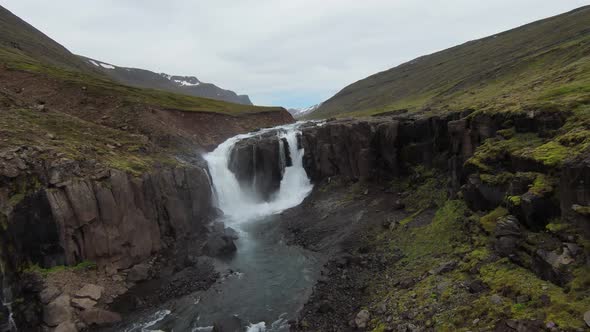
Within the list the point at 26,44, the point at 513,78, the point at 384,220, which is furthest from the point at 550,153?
the point at 26,44

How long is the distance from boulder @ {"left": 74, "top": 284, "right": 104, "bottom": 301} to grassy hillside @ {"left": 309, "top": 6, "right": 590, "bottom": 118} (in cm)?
3480

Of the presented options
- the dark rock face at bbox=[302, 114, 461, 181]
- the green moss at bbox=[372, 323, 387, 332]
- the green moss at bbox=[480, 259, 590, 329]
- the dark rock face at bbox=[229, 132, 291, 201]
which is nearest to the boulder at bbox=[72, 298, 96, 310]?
the green moss at bbox=[372, 323, 387, 332]

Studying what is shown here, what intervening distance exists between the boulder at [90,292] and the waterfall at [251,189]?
71.0ft

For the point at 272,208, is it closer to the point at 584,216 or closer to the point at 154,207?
the point at 154,207

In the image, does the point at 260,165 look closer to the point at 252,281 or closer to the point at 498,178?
the point at 252,281

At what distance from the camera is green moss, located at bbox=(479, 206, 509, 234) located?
22.4m

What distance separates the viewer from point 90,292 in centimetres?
2628

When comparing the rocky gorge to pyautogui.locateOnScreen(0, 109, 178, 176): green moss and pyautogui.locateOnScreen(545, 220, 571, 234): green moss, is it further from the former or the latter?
pyautogui.locateOnScreen(0, 109, 178, 176): green moss

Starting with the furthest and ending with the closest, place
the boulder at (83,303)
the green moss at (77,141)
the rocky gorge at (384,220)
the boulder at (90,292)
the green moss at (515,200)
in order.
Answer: the green moss at (77,141), the boulder at (90,292), the boulder at (83,303), the green moss at (515,200), the rocky gorge at (384,220)

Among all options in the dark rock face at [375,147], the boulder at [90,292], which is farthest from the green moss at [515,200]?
the boulder at [90,292]

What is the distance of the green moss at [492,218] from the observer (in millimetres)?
22359

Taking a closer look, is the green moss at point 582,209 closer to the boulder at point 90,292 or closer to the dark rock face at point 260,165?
the boulder at point 90,292

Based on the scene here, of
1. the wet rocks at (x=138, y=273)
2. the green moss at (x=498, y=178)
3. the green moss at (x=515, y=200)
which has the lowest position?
the wet rocks at (x=138, y=273)

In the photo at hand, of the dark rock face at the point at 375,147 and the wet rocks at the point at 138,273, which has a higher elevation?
the dark rock face at the point at 375,147
